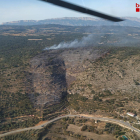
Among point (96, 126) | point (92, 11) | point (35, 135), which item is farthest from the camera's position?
point (96, 126)

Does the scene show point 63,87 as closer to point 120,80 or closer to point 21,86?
point 21,86

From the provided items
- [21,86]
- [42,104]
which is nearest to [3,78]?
[21,86]

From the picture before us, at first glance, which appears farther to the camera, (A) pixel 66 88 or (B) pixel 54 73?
(B) pixel 54 73

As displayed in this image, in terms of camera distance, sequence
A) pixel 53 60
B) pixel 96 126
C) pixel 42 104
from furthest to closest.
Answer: pixel 53 60 < pixel 42 104 < pixel 96 126

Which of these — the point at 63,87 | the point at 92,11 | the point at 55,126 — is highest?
the point at 92,11

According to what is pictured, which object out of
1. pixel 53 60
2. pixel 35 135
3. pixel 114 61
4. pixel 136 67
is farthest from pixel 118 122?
pixel 53 60

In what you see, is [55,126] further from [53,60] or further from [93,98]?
[53,60]

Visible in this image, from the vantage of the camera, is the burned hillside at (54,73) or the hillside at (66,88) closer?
the hillside at (66,88)

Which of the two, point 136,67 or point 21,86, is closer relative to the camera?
point 21,86

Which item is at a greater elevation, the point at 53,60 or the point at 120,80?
the point at 53,60

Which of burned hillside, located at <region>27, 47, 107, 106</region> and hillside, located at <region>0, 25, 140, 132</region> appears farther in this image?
burned hillside, located at <region>27, 47, 107, 106</region>

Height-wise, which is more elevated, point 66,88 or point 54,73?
point 54,73
